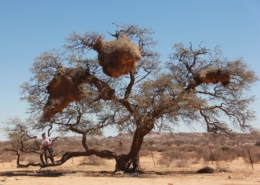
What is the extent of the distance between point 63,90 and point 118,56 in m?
3.59

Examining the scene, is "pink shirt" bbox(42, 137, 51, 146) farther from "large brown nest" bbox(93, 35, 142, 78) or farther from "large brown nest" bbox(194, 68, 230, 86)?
"large brown nest" bbox(194, 68, 230, 86)

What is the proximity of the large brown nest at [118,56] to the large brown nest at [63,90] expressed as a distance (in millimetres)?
1683

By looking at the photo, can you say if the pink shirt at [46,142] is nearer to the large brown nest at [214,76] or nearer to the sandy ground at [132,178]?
the sandy ground at [132,178]

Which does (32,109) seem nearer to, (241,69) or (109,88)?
(109,88)

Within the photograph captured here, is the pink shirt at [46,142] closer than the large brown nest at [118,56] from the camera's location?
No

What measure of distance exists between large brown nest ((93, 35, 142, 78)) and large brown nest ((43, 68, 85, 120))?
5.52ft

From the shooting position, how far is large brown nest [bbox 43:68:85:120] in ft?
52.9

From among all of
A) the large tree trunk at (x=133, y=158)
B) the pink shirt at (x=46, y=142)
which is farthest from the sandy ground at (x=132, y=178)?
the pink shirt at (x=46, y=142)

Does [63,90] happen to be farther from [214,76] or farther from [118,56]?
[214,76]

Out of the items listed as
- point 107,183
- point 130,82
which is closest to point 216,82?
point 130,82

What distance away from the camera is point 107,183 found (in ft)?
42.2

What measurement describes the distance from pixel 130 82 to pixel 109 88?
1.44 meters

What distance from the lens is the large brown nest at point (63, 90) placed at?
52.9ft

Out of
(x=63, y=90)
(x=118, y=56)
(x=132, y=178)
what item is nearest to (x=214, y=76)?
(x=118, y=56)
